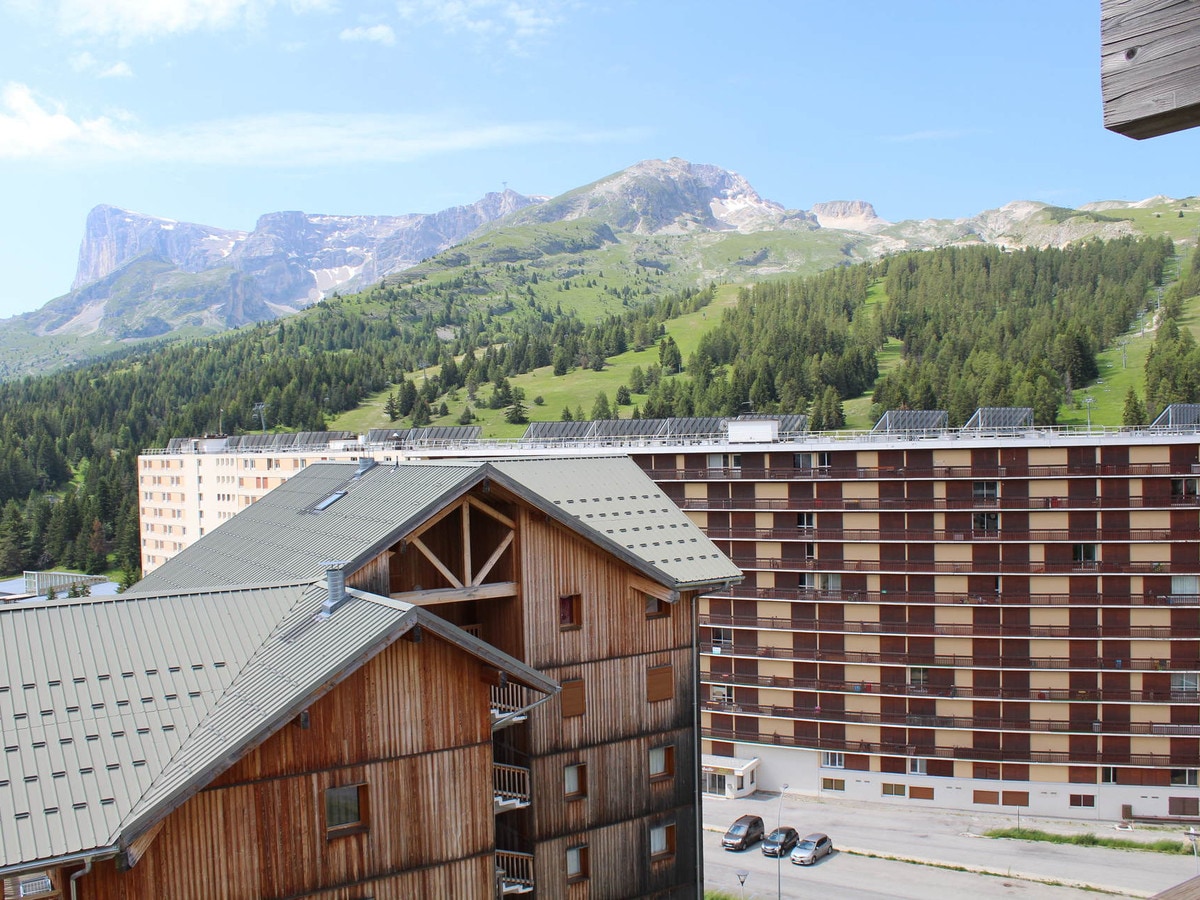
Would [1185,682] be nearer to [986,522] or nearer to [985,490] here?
[986,522]

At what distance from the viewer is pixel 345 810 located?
2008 cm

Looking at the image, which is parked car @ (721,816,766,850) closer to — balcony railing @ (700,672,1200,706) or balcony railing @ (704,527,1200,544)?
balcony railing @ (700,672,1200,706)

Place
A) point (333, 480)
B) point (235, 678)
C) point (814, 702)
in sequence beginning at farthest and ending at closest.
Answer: point (814, 702)
point (333, 480)
point (235, 678)

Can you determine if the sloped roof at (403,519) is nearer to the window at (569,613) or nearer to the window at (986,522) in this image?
the window at (569,613)

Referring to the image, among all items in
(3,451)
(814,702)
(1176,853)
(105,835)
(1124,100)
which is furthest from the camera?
(3,451)

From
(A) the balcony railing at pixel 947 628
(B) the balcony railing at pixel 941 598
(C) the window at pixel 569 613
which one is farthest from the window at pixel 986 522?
(C) the window at pixel 569 613

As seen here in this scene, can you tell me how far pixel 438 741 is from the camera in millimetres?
20906

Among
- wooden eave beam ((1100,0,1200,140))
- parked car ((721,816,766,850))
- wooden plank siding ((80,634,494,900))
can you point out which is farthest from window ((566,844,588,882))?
parked car ((721,816,766,850))

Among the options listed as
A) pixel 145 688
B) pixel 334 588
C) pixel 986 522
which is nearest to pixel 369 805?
pixel 334 588

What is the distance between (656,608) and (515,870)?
26.3ft

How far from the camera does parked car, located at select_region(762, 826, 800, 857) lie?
198ft

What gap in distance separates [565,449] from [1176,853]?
5450 cm

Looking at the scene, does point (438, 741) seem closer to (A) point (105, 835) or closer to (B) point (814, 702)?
(A) point (105, 835)

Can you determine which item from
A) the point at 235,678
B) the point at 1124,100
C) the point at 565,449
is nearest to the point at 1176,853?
the point at 565,449
